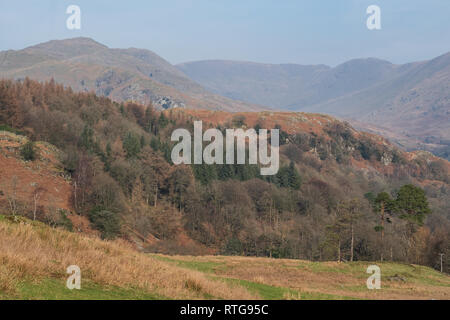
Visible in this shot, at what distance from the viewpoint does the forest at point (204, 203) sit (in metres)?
63.7

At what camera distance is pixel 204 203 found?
104m

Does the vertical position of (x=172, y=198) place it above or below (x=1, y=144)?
below

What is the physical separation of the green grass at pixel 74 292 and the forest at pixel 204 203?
123 ft

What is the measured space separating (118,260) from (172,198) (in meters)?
93.2

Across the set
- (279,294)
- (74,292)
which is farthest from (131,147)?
(74,292)

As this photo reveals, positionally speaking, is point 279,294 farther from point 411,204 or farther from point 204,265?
point 411,204

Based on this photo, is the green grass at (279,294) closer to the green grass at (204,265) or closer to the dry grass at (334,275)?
the dry grass at (334,275)

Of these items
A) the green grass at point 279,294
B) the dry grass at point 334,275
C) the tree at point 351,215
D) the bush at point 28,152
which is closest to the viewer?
the green grass at point 279,294

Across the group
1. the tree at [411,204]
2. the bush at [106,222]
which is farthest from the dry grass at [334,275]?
the bush at [106,222]

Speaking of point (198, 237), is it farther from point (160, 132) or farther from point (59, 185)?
point (160, 132)

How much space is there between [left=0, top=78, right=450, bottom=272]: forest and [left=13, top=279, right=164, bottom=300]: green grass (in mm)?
37409

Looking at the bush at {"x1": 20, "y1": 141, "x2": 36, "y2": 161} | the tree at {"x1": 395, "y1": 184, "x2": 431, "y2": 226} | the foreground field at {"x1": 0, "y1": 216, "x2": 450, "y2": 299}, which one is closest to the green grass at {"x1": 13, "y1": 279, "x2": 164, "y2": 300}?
the foreground field at {"x1": 0, "y1": 216, "x2": 450, "y2": 299}
